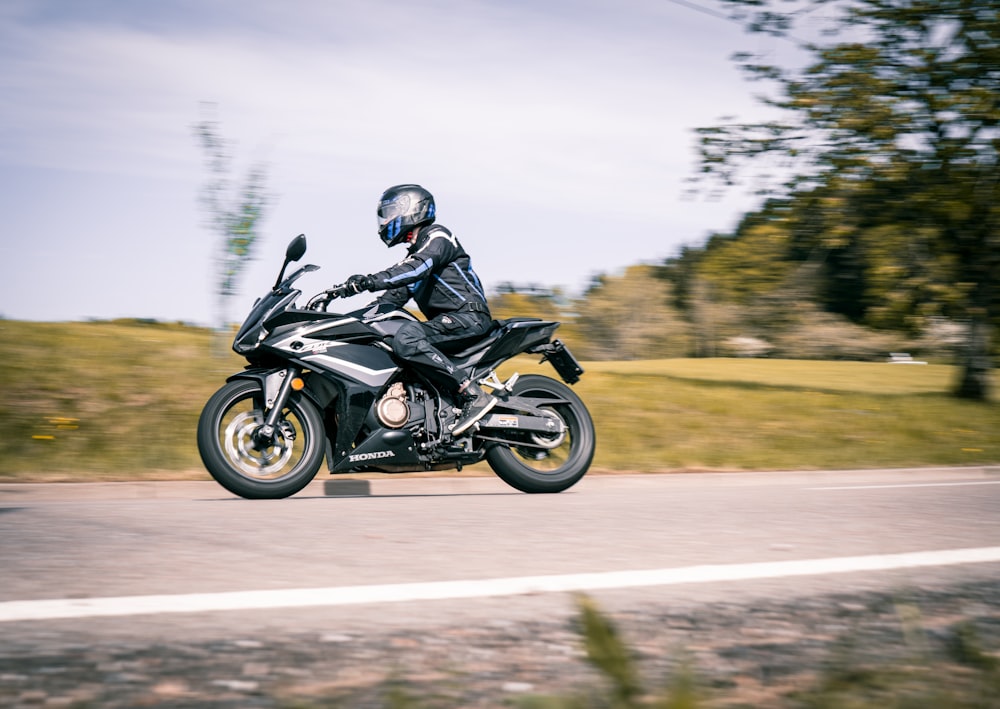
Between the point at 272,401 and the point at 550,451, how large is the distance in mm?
2089

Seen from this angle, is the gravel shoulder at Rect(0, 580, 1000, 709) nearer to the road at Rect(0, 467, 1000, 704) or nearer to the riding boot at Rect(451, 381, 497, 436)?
the road at Rect(0, 467, 1000, 704)

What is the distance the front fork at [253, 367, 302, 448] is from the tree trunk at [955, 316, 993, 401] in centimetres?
1533

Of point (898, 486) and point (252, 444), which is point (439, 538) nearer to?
point (252, 444)

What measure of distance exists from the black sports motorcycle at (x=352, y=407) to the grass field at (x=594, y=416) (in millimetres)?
1825

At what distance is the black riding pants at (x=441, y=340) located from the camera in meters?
6.91

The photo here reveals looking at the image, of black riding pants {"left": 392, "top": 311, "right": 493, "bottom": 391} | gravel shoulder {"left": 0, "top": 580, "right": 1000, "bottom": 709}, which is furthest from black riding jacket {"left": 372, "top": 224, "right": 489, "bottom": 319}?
gravel shoulder {"left": 0, "top": 580, "right": 1000, "bottom": 709}

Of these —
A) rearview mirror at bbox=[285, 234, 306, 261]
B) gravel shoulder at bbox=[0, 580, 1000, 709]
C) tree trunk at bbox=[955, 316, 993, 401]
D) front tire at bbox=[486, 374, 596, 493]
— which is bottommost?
tree trunk at bbox=[955, 316, 993, 401]

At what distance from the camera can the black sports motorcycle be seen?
6555mm

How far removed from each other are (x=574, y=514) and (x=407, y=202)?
8.57ft

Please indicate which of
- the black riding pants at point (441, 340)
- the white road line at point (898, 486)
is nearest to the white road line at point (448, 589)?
the black riding pants at point (441, 340)

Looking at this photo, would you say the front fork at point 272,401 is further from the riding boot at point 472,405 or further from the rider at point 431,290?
the riding boot at point 472,405

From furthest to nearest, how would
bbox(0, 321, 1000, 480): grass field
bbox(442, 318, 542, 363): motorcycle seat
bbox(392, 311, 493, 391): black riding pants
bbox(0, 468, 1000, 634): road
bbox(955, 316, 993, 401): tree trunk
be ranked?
bbox(955, 316, 993, 401): tree trunk, bbox(0, 321, 1000, 480): grass field, bbox(442, 318, 542, 363): motorcycle seat, bbox(392, 311, 493, 391): black riding pants, bbox(0, 468, 1000, 634): road

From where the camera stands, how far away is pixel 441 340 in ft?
23.4

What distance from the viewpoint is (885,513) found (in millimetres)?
6574
